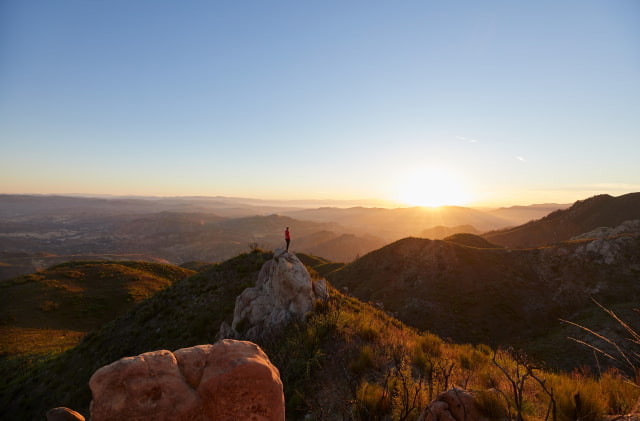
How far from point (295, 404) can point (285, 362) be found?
171cm

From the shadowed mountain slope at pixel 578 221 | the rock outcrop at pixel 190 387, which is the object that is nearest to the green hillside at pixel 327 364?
the rock outcrop at pixel 190 387

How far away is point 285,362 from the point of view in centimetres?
905

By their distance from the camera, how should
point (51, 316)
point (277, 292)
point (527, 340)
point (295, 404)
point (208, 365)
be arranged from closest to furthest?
point (208, 365) → point (295, 404) → point (277, 292) → point (527, 340) → point (51, 316)

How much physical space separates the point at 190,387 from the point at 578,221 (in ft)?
317

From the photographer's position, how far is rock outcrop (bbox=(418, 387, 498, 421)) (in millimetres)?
4824

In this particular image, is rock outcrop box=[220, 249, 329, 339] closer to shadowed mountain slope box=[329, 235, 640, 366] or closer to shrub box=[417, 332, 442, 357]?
shrub box=[417, 332, 442, 357]

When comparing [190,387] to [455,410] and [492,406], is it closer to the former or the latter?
[455,410]

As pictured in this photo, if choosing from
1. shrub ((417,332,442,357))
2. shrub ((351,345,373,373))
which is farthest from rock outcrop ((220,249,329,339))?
shrub ((417,332,442,357))

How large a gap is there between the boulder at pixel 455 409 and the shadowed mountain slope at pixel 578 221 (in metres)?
80.0

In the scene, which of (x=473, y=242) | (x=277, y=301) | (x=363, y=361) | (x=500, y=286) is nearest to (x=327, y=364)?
(x=363, y=361)

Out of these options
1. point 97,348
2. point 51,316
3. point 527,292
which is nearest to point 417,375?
point 97,348

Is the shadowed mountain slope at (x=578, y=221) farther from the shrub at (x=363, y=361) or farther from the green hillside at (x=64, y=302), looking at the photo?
the green hillside at (x=64, y=302)

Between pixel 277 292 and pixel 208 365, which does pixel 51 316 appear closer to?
pixel 277 292

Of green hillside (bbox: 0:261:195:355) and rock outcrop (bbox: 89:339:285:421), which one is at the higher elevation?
rock outcrop (bbox: 89:339:285:421)
